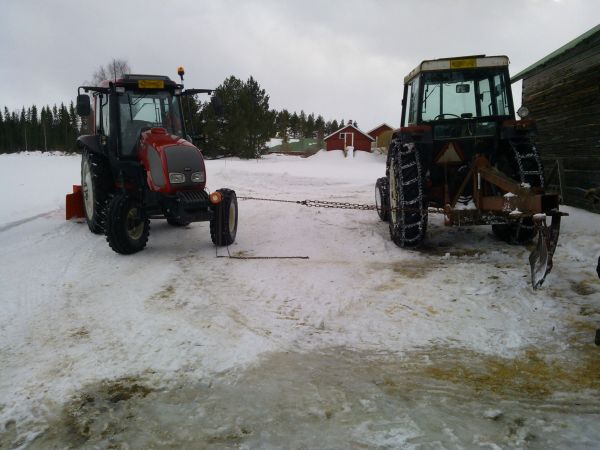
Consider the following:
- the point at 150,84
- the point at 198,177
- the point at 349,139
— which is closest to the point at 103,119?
the point at 150,84

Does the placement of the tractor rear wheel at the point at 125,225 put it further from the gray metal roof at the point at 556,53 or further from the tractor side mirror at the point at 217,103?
the gray metal roof at the point at 556,53

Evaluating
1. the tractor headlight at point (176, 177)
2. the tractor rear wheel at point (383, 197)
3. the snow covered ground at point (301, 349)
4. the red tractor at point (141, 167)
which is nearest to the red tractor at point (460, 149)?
the snow covered ground at point (301, 349)

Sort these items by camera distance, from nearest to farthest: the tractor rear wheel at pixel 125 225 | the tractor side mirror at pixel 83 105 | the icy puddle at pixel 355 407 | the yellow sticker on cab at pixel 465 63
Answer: the icy puddle at pixel 355 407
the tractor rear wheel at pixel 125 225
the yellow sticker on cab at pixel 465 63
the tractor side mirror at pixel 83 105

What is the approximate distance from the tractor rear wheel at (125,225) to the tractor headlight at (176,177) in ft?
2.11

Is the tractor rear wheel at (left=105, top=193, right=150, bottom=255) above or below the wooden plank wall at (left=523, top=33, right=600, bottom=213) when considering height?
below

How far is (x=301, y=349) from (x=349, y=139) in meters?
50.7

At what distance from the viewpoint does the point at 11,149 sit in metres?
81.4

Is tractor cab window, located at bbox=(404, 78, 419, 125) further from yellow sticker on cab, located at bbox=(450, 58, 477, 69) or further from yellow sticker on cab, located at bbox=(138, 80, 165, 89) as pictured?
yellow sticker on cab, located at bbox=(138, 80, 165, 89)

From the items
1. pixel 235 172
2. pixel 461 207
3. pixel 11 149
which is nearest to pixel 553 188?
pixel 461 207

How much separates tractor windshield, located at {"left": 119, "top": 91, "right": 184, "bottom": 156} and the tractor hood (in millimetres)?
699

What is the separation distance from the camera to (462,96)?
23.2ft

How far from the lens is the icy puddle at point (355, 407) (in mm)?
2533

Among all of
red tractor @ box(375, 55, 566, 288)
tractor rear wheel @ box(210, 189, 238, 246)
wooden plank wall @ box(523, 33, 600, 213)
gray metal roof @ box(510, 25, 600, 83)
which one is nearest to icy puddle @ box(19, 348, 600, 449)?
red tractor @ box(375, 55, 566, 288)

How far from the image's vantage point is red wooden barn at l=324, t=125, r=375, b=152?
173ft
